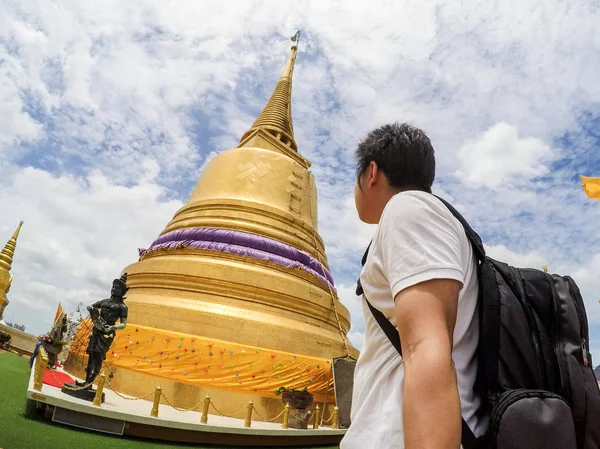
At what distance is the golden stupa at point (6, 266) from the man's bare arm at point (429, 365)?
18755 mm

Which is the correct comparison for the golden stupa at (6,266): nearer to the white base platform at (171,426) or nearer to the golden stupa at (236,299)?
the golden stupa at (236,299)

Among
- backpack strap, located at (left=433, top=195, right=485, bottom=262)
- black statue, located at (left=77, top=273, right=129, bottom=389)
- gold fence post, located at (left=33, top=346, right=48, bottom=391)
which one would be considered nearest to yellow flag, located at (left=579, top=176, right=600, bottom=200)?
backpack strap, located at (left=433, top=195, right=485, bottom=262)

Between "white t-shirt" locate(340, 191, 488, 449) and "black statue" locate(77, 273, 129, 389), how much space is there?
641 centimetres

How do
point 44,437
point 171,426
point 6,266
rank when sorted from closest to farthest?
point 44,437 → point 171,426 → point 6,266

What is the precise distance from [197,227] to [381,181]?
10.6 metres

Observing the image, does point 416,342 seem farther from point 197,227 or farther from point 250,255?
point 197,227

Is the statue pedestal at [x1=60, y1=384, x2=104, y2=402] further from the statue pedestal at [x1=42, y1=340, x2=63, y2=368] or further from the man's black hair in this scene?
the man's black hair

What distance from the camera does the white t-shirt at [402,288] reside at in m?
1.03

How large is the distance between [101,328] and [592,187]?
8.10m

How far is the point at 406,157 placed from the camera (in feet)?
4.53

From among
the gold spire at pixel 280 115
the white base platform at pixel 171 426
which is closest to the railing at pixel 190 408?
the white base platform at pixel 171 426

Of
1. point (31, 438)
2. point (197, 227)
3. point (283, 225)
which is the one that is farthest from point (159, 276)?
point (31, 438)

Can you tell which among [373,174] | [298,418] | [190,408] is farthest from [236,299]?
[373,174]

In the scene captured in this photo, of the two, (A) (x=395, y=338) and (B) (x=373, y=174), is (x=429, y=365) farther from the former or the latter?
(B) (x=373, y=174)
